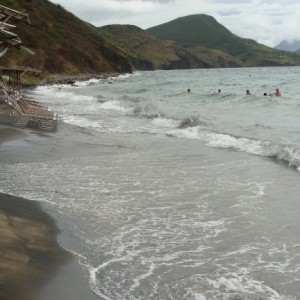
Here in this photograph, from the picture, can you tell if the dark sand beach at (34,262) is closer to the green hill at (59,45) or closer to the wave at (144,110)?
the wave at (144,110)

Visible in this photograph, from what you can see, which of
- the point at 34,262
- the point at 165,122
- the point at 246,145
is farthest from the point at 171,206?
the point at 165,122

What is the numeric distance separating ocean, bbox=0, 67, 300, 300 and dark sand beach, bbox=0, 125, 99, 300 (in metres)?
0.21

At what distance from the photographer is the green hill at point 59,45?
75938mm

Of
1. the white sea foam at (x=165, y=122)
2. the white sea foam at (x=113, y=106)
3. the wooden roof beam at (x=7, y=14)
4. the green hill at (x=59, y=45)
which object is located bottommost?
the white sea foam at (x=165, y=122)

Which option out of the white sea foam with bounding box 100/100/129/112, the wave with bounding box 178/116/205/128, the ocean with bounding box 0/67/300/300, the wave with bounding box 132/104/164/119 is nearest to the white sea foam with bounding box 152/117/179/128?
the wave with bounding box 178/116/205/128

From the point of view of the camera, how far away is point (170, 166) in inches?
513

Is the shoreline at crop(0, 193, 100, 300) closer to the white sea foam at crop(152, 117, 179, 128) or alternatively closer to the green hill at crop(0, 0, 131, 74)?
the white sea foam at crop(152, 117, 179, 128)

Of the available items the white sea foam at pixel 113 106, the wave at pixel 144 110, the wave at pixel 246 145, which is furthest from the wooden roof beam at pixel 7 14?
the white sea foam at pixel 113 106

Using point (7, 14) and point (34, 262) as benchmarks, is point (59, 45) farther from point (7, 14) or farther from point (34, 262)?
point (34, 262)

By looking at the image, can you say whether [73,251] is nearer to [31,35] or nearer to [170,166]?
[170,166]

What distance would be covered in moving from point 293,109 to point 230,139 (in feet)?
45.0

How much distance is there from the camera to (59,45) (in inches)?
3329

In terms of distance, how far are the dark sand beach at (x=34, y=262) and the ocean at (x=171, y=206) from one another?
21cm

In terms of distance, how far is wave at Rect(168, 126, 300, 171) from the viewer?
14.3 metres
